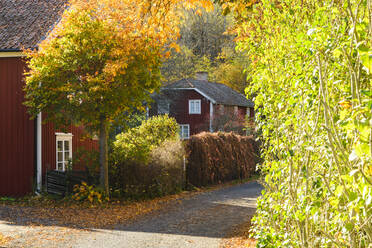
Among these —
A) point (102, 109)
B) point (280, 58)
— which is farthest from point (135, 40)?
point (280, 58)

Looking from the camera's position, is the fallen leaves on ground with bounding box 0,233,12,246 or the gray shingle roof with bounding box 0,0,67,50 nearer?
the fallen leaves on ground with bounding box 0,233,12,246

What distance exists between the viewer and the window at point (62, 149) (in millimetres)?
16703

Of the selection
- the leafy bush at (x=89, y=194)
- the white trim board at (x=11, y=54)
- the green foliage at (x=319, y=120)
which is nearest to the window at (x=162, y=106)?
the white trim board at (x=11, y=54)

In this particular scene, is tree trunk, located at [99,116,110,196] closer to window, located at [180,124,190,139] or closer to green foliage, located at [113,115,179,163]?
green foliage, located at [113,115,179,163]

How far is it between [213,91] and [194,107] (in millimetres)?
2513

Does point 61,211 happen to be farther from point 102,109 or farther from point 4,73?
point 4,73

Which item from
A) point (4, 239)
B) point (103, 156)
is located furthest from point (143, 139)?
point (4, 239)

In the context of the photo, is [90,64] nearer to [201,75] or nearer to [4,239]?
[4,239]

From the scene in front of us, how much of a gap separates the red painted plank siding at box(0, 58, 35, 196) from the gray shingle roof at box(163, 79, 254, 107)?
23675mm

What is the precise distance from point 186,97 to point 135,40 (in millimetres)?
25829

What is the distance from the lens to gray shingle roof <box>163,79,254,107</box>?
3859 cm

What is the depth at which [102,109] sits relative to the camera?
44.5 feet

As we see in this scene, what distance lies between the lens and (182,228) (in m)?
10.3

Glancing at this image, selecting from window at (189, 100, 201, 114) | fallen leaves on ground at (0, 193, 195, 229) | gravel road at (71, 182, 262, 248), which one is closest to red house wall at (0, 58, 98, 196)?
fallen leaves on ground at (0, 193, 195, 229)
